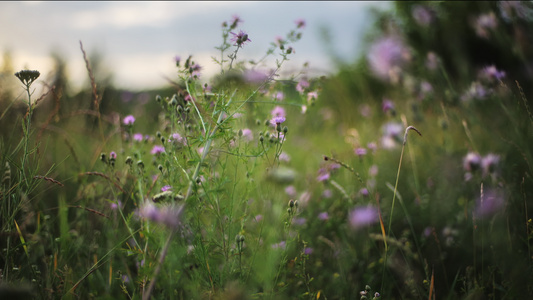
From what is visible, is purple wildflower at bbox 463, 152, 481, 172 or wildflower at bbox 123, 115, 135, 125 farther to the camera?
purple wildflower at bbox 463, 152, 481, 172

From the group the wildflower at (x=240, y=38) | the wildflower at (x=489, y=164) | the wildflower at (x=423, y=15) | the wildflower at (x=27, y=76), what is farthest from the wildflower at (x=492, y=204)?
the wildflower at (x=423, y=15)

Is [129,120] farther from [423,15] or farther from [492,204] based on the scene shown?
[423,15]

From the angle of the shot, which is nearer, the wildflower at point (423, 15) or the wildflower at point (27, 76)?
the wildflower at point (27, 76)

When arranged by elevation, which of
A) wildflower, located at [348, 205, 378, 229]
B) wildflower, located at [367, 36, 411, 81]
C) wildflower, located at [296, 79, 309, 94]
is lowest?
wildflower, located at [348, 205, 378, 229]

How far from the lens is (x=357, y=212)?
1.63 meters

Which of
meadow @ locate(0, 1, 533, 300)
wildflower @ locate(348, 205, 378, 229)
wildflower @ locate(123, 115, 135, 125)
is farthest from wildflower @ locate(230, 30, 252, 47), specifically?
wildflower @ locate(348, 205, 378, 229)

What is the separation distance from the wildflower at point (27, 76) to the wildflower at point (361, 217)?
3.96 feet

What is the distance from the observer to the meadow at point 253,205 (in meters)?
1.16

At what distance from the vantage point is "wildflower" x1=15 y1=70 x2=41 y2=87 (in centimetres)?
123

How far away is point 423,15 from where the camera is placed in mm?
3293

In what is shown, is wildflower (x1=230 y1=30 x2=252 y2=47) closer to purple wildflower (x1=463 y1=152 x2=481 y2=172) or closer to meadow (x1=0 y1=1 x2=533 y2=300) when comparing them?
meadow (x1=0 y1=1 x2=533 y2=300)

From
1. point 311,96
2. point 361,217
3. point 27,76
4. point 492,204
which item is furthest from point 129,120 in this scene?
point 492,204

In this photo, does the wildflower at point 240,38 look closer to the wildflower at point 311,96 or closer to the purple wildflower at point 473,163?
the wildflower at point 311,96

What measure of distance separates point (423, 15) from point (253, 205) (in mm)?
2524
